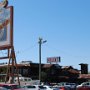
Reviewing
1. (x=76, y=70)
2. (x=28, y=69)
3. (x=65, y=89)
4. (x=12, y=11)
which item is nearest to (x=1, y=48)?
(x=12, y=11)

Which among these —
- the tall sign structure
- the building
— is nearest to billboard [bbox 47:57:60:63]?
the building

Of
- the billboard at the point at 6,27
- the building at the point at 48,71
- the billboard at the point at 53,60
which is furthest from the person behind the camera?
the billboard at the point at 53,60

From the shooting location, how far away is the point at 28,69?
78.5 meters

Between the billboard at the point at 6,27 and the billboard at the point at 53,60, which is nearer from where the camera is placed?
the billboard at the point at 6,27

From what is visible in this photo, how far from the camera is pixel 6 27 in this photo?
136ft

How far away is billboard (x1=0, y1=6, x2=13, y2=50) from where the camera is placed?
40.5 meters

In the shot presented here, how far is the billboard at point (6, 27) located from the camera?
40500mm

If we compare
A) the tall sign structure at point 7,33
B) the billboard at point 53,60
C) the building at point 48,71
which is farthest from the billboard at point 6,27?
the billboard at point 53,60

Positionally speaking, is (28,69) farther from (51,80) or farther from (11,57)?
(11,57)

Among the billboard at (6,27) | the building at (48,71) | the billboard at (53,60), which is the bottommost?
the building at (48,71)

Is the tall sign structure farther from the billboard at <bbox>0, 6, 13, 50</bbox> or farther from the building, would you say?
the building

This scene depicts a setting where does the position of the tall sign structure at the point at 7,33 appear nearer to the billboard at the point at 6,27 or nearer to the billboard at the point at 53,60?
the billboard at the point at 6,27

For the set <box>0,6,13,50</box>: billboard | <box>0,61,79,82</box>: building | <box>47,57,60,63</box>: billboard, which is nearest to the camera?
<box>0,6,13,50</box>: billboard

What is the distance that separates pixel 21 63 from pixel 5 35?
130 ft
